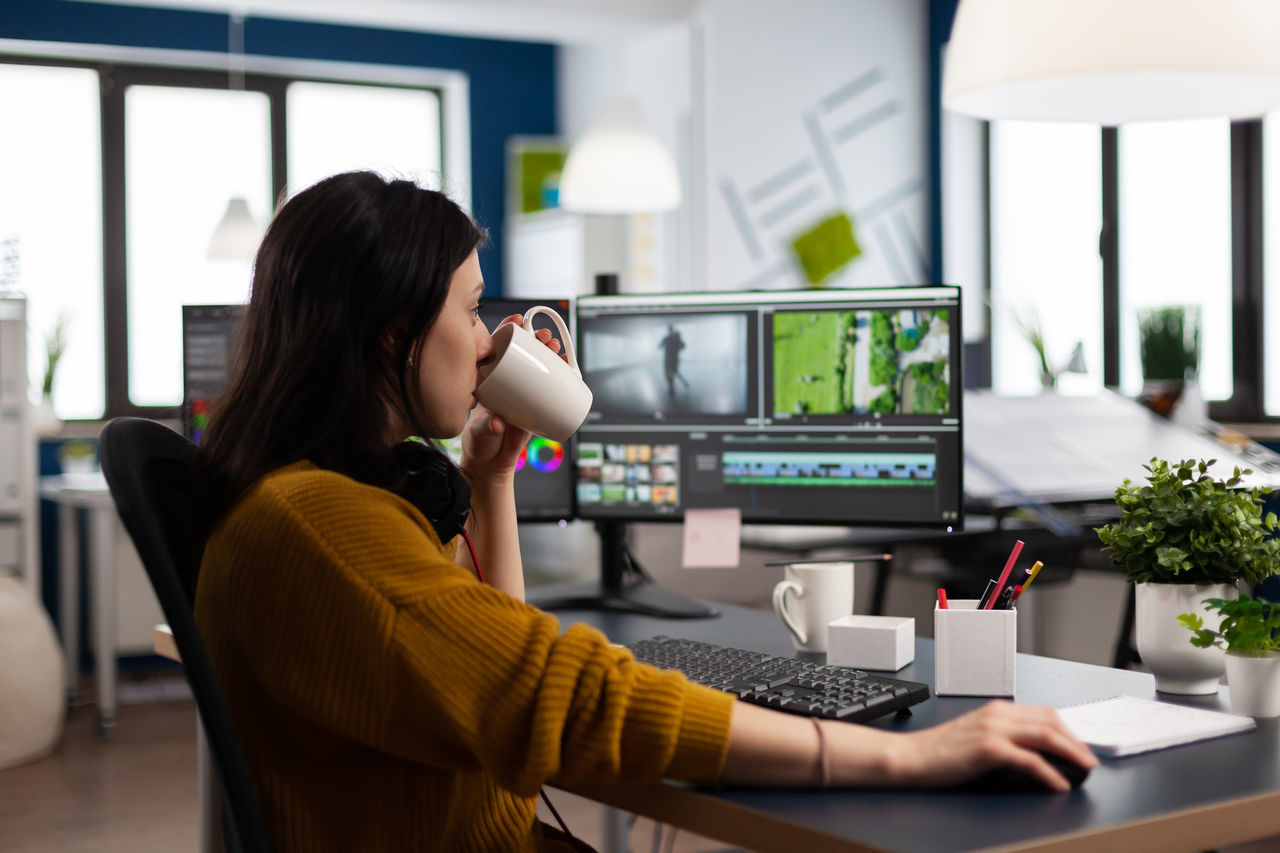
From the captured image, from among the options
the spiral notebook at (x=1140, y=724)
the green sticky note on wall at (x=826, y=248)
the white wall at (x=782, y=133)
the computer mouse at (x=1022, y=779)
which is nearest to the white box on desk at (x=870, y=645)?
the spiral notebook at (x=1140, y=724)

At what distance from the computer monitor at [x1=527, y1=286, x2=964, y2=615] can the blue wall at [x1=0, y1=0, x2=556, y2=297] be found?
3.69 metres

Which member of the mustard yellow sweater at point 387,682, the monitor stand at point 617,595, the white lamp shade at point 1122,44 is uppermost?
the white lamp shade at point 1122,44

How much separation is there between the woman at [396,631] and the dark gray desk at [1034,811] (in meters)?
0.03

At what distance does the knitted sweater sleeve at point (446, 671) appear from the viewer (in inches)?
36.8

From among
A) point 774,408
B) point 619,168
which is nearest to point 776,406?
point 774,408

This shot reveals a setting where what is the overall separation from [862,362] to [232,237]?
143 inches

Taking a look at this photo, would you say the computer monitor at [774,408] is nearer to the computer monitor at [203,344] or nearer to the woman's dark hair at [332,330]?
the computer monitor at [203,344]

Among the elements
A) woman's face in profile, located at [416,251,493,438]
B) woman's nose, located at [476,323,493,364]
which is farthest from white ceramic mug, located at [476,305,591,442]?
woman's face in profile, located at [416,251,493,438]

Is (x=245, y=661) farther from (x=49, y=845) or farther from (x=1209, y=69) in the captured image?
(x=49, y=845)

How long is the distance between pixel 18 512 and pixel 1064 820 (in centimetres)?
393

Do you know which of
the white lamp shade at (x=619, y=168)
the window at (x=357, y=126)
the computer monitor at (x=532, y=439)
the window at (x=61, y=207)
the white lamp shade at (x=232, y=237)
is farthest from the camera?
the window at (x=357, y=126)

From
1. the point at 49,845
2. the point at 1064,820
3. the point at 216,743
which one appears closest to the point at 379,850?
the point at 216,743

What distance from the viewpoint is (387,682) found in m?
0.94

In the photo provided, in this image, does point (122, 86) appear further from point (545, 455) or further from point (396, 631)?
point (396, 631)
